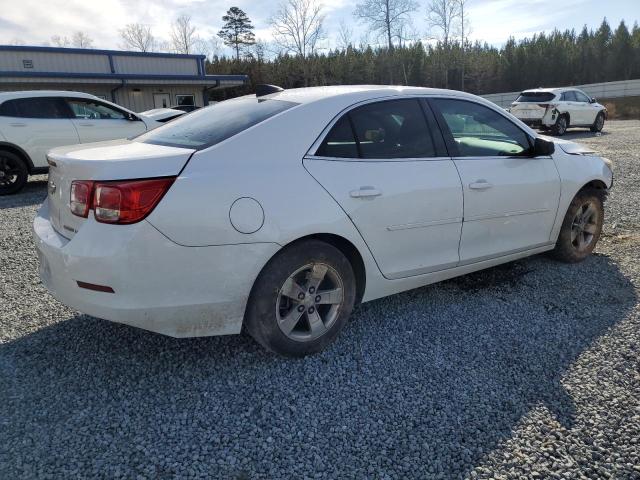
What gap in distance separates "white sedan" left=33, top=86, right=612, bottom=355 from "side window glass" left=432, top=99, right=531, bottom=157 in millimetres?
13

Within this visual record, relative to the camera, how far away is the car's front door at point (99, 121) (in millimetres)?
9352

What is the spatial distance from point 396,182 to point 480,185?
804 mm

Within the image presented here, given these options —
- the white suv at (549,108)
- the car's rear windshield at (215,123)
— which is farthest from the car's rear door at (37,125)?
the white suv at (549,108)

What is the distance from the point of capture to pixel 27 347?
3143 mm

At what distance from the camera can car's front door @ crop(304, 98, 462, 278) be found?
9.86 ft

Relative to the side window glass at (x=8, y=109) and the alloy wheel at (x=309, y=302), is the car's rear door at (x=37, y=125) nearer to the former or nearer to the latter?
the side window glass at (x=8, y=109)

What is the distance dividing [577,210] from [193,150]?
3512 millimetres

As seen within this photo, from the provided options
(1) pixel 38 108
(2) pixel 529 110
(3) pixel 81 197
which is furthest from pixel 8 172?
(2) pixel 529 110

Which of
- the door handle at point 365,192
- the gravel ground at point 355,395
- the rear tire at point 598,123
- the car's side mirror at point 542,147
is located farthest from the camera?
the rear tire at point 598,123

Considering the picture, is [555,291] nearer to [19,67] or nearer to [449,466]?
[449,466]

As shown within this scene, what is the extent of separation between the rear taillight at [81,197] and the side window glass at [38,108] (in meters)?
7.48

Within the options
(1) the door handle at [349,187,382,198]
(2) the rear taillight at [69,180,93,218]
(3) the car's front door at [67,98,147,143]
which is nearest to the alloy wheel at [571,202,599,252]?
(1) the door handle at [349,187,382,198]

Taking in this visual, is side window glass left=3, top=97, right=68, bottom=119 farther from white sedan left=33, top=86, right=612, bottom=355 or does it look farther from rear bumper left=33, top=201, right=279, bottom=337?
rear bumper left=33, top=201, right=279, bottom=337

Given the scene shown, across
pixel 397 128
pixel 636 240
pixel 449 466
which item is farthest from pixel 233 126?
pixel 636 240
